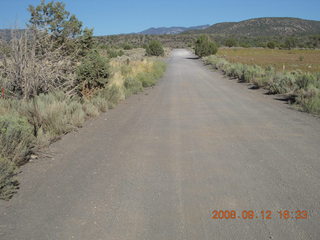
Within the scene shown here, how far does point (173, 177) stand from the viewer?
4832 millimetres

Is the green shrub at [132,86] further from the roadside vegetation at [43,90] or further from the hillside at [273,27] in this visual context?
the hillside at [273,27]

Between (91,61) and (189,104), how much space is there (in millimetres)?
4403

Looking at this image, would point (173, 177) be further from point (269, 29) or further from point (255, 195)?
point (269, 29)

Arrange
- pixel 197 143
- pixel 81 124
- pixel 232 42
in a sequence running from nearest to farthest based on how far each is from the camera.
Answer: pixel 197 143 < pixel 81 124 < pixel 232 42

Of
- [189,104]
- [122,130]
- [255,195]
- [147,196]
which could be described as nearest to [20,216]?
[147,196]

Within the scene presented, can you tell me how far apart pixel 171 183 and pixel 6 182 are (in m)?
2.47

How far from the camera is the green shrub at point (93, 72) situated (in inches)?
463

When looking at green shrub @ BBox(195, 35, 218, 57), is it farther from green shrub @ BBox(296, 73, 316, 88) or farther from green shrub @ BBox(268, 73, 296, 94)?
green shrub @ BBox(296, 73, 316, 88)

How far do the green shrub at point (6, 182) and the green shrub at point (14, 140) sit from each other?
515 mm
